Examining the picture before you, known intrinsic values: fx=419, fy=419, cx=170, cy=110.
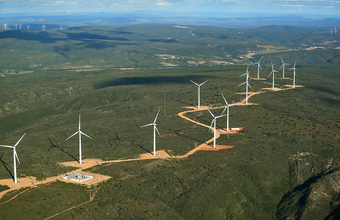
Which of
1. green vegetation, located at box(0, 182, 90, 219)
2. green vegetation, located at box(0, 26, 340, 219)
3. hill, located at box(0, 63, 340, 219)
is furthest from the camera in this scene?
hill, located at box(0, 63, 340, 219)

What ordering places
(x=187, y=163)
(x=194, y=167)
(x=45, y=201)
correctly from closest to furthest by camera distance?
(x=45, y=201) → (x=194, y=167) → (x=187, y=163)

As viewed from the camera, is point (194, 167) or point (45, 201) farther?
point (194, 167)

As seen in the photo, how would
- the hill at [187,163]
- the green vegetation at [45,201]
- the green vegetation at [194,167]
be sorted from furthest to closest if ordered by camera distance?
the hill at [187,163] → the green vegetation at [194,167] → the green vegetation at [45,201]

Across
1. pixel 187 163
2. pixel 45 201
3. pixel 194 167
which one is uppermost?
pixel 187 163

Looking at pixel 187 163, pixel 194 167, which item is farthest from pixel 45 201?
pixel 187 163

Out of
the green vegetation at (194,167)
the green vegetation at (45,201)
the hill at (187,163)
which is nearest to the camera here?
the green vegetation at (45,201)

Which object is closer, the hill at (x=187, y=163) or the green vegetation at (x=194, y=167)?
the green vegetation at (x=194, y=167)

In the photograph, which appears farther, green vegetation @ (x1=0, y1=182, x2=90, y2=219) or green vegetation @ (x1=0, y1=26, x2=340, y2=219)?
green vegetation @ (x1=0, y1=26, x2=340, y2=219)

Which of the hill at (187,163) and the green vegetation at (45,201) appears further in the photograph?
the hill at (187,163)

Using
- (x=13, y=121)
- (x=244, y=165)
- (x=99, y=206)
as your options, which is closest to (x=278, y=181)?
(x=244, y=165)

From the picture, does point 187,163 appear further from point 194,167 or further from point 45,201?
point 45,201

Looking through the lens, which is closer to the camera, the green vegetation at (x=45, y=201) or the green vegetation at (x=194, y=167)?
the green vegetation at (x=45, y=201)

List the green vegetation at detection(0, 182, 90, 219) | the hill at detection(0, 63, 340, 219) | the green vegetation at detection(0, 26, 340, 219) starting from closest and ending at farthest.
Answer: the green vegetation at detection(0, 182, 90, 219) → the green vegetation at detection(0, 26, 340, 219) → the hill at detection(0, 63, 340, 219)
